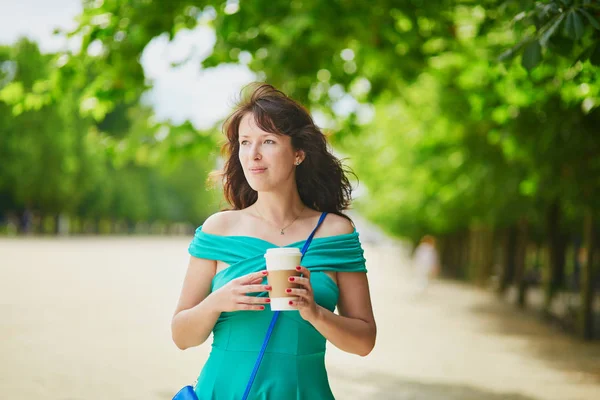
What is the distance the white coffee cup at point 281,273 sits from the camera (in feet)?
8.29

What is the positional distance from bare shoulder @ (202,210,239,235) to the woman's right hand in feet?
1.10

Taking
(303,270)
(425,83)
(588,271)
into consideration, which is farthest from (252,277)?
(425,83)

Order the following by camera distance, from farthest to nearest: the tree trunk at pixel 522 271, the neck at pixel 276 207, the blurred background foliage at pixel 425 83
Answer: the tree trunk at pixel 522 271 < the blurred background foliage at pixel 425 83 < the neck at pixel 276 207

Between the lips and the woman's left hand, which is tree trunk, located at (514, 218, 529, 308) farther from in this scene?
the woman's left hand

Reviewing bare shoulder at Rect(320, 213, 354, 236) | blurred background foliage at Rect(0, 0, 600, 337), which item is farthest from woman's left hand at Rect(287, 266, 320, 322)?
blurred background foliage at Rect(0, 0, 600, 337)

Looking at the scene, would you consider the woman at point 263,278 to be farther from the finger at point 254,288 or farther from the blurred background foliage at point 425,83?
the blurred background foliage at point 425,83

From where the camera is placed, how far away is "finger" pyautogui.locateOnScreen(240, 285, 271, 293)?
101 inches

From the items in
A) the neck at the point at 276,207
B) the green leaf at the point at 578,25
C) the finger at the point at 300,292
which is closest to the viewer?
the finger at the point at 300,292

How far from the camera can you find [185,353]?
11820 mm

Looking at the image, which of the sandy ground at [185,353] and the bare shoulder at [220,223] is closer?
the bare shoulder at [220,223]

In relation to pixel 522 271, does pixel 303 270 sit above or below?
above

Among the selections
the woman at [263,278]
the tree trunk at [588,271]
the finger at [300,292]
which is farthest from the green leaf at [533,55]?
the tree trunk at [588,271]

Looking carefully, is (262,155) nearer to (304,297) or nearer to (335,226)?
(335,226)

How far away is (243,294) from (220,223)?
0.42 meters
